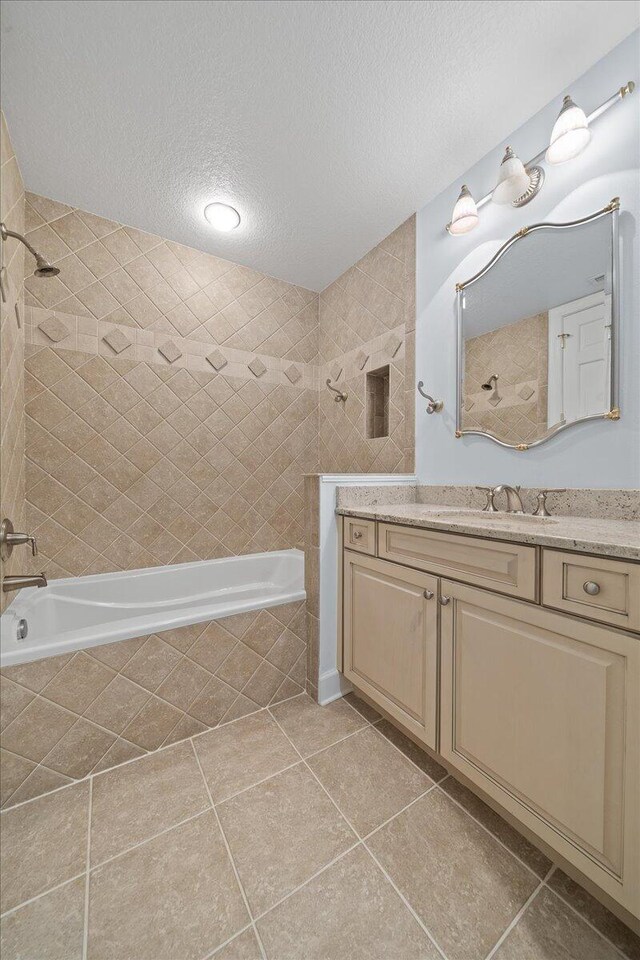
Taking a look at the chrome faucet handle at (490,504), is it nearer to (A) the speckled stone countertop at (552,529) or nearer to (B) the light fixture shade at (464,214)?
(A) the speckled stone countertop at (552,529)

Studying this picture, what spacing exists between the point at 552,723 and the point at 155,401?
229 centimetres

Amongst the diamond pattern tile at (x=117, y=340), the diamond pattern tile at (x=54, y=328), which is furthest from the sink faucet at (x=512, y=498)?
the diamond pattern tile at (x=54, y=328)

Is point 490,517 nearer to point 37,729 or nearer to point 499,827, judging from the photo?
point 499,827

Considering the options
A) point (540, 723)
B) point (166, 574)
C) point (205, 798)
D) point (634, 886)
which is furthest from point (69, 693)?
point (634, 886)

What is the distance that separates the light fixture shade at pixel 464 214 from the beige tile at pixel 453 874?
7.40ft

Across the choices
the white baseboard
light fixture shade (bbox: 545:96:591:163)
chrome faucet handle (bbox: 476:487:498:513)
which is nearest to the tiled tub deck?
the white baseboard

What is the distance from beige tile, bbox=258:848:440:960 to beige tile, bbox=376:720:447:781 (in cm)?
41

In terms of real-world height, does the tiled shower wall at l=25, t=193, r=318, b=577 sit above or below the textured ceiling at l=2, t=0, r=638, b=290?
below

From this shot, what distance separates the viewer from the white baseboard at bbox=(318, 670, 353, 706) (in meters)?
1.69

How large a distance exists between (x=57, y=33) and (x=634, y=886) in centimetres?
283

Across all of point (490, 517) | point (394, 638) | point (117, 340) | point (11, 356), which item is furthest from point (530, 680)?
point (117, 340)

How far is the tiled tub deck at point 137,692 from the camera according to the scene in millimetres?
1204

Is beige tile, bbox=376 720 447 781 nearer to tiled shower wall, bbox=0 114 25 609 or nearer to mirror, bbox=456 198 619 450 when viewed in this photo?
mirror, bbox=456 198 619 450

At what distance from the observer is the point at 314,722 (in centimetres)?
157
